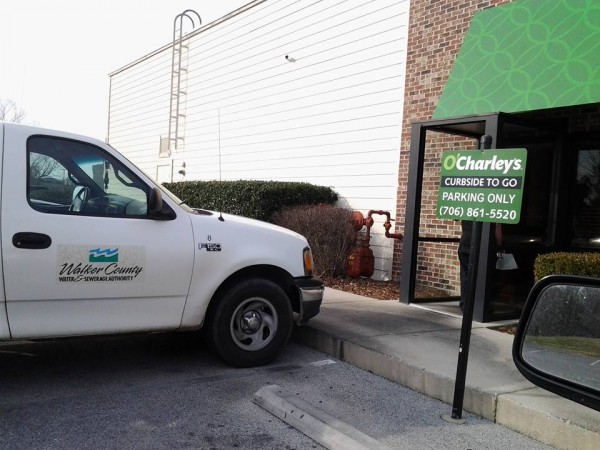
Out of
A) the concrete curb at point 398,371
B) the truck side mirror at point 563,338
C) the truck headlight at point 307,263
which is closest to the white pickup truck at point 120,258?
the truck headlight at point 307,263

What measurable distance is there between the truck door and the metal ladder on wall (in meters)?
13.1

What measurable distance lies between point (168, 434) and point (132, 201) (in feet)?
6.13

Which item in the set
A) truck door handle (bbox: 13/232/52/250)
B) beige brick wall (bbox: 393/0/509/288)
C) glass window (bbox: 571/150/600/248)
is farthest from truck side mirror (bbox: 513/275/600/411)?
beige brick wall (bbox: 393/0/509/288)

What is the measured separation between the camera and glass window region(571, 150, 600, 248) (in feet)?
24.0

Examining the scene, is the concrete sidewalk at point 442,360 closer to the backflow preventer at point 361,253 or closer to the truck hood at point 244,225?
the truck hood at point 244,225

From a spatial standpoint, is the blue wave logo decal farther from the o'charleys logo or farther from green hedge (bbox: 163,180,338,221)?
green hedge (bbox: 163,180,338,221)

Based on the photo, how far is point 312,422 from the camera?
150 inches

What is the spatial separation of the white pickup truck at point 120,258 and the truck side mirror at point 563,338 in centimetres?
285

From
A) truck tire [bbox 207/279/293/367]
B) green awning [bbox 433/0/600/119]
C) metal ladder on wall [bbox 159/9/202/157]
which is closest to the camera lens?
truck tire [bbox 207/279/293/367]

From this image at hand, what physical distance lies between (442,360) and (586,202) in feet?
12.5

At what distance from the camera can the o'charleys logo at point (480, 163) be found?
3746 mm

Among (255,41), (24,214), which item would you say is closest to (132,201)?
(24,214)

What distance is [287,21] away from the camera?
12.7 meters

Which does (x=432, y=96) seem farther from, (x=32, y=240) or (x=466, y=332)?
(x=32, y=240)
